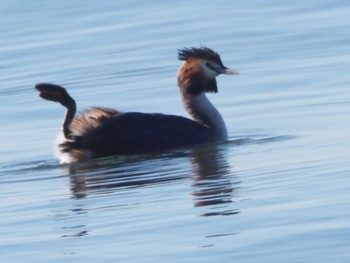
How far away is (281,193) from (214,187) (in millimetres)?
889

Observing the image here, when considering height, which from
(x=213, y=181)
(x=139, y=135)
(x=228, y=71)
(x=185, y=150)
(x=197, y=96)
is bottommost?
(x=213, y=181)

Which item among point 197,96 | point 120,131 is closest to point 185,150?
point 120,131

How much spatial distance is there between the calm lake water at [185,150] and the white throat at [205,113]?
23 cm

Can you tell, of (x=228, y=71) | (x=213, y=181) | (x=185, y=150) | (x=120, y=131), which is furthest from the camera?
(x=228, y=71)

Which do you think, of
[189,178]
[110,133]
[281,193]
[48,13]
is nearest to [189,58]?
[110,133]

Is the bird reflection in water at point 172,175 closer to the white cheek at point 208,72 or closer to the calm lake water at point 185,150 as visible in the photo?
the calm lake water at point 185,150

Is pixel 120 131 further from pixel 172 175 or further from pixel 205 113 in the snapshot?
pixel 172 175

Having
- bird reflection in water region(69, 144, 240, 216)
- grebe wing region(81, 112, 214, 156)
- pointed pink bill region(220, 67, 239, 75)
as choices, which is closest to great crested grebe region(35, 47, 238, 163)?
grebe wing region(81, 112, 214, 156)

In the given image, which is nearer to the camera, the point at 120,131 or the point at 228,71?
the point at 120,131

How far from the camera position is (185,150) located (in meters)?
15.0

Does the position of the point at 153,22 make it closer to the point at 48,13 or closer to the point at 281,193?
the point at 48,13

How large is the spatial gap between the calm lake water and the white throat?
9.0 inches

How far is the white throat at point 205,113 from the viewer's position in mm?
15406

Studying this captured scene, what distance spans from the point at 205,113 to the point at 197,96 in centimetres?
31
